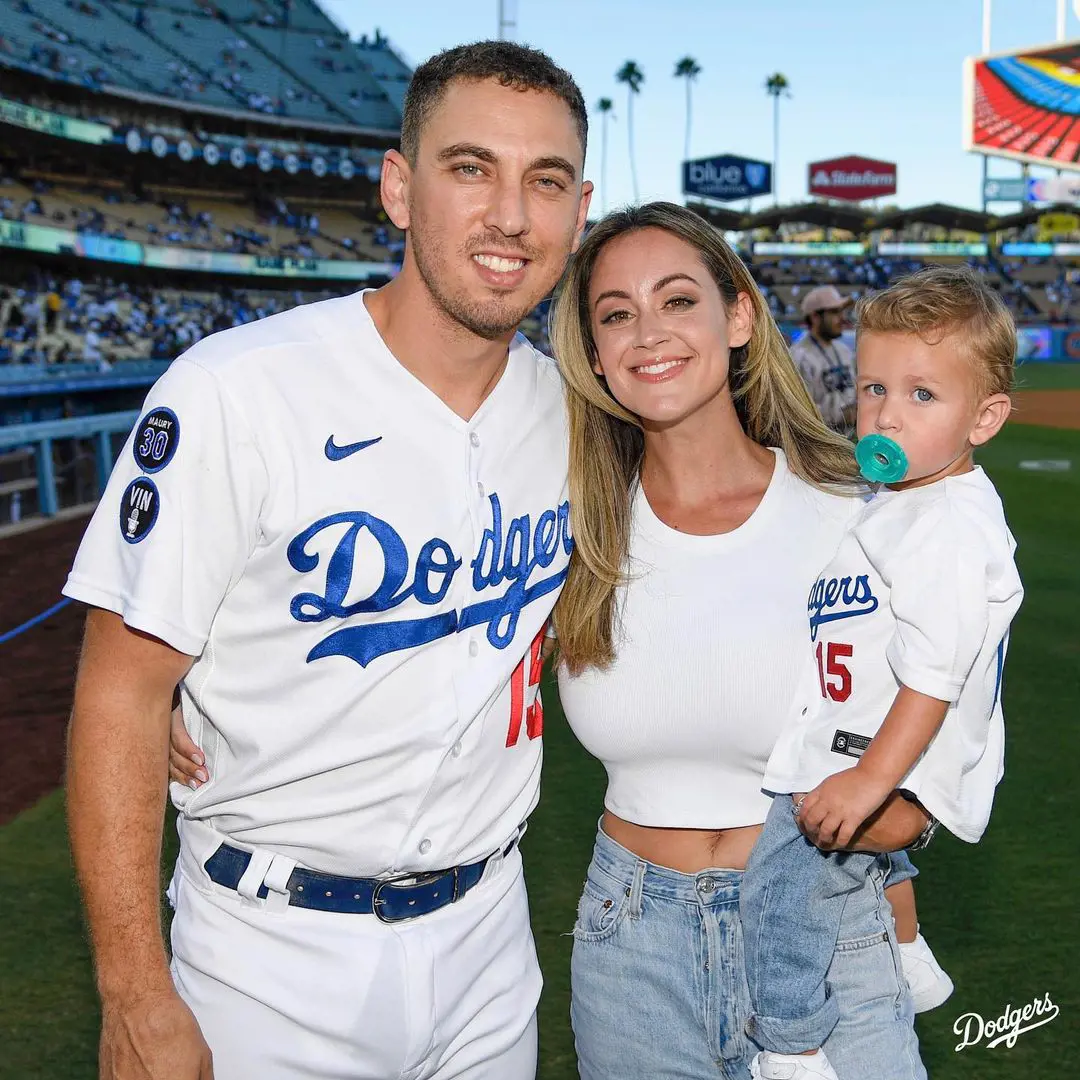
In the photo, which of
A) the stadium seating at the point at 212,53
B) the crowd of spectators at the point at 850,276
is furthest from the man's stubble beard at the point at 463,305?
the crowd of spectators at the point at 850,276

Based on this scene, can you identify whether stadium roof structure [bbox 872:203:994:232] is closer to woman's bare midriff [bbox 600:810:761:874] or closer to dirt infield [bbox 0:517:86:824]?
dirt infield [bbox 0:517:86:824]

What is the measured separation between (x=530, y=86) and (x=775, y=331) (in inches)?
41.5

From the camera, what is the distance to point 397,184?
2.69m

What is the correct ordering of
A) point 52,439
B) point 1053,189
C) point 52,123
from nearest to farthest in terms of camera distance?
point 52,439, point 52,123, point 1053,189

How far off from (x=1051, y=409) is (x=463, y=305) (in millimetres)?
27954

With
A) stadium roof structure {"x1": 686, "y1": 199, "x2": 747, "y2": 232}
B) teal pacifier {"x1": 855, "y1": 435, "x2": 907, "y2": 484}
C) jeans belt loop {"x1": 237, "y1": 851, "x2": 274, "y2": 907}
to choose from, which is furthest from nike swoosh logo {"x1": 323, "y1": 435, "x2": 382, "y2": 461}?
stadium roof structure {"x1": 686, "y1": 199, "x2": 747, "y2": 232}

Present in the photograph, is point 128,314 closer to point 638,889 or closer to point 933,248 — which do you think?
point 638,889

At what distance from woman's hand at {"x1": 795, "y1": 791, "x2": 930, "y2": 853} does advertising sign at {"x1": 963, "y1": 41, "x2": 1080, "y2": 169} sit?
35377 millimetres

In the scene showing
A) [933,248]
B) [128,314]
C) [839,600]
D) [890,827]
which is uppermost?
[933,248]

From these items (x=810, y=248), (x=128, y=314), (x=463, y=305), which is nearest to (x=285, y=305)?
(x=128, y=314)

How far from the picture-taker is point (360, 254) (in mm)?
48969

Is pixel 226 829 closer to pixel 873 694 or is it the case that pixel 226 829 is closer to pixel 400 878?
pixel 400 878

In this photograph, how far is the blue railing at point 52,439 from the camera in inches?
533

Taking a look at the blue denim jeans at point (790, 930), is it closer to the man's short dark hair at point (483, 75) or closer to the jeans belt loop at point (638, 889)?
the jeans belt loop at point (638, 889)
